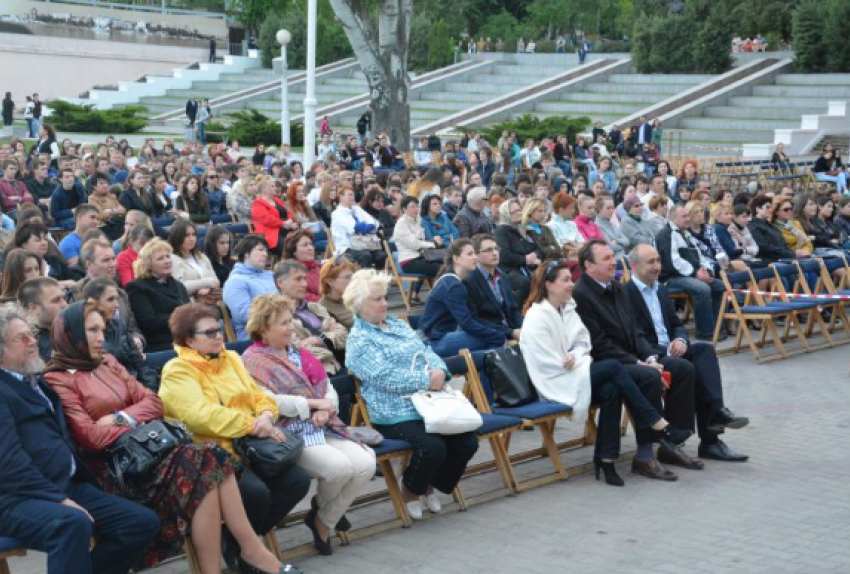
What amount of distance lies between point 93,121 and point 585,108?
17366 millimetres

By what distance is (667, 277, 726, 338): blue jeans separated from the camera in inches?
498

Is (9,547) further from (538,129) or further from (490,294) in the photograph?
(538,129)

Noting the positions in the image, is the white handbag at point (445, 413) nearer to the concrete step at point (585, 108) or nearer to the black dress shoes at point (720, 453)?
the black dress shoes at point (720, 453)

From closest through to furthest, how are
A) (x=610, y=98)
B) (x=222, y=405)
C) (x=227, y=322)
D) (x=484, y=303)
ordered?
1. (x=222, y=405)
2. (x=484, y=303)
3. (x=227, y=322)
4. (x=610, y=98)

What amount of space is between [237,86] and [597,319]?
4709 cm

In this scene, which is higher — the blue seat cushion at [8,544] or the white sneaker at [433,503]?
the blue seat cushion at [8,544]

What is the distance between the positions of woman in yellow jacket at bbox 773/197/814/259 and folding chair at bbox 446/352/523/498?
24.0ft

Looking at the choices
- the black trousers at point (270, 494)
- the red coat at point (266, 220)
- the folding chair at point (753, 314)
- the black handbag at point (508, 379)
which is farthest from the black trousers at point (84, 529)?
the red coat at point (266, 220)

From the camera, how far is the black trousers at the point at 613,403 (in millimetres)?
7984

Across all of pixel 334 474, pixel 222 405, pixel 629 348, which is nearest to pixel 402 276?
pixel 629 348

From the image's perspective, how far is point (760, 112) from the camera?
41.1m

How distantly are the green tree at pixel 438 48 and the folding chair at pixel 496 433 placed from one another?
4843 cm

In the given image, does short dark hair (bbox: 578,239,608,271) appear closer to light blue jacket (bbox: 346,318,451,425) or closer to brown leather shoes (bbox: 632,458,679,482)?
brown leather shoes (bbox: 632,458,679,482)

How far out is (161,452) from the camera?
595cm
